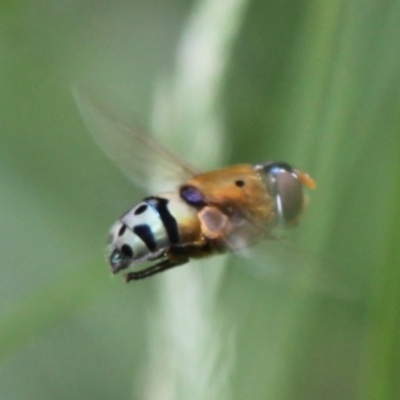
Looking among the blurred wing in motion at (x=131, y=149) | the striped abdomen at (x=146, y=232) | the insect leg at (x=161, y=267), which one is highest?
the blurred wing in motion at (x=131, y=149)

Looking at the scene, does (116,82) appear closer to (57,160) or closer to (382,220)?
(57,160)

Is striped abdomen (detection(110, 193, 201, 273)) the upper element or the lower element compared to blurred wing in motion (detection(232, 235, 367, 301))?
upper

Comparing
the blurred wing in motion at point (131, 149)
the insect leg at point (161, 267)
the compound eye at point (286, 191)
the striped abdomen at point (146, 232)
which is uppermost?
the blurred wing in motion at point (131, 149)

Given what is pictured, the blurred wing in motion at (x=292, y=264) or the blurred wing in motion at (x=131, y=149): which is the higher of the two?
the blurred wing in motion at (x=131, y=149)

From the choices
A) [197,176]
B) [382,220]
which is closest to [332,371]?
[382,220]
